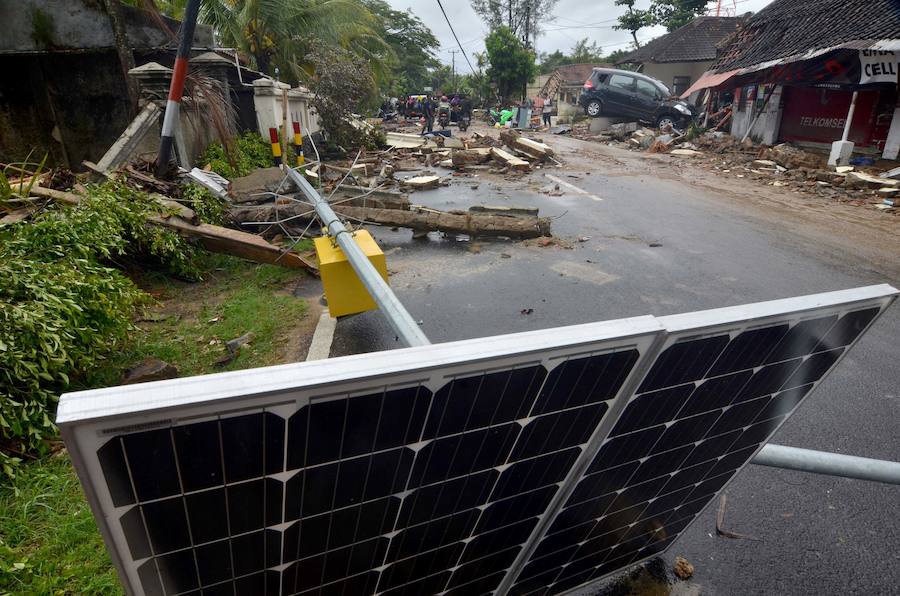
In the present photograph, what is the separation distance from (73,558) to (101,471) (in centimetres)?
216

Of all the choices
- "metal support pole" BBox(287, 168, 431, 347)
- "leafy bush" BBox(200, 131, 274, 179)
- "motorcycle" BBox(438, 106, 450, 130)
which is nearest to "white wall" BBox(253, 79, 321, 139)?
"leafy bush" BBox(200, 131, 274, 179)

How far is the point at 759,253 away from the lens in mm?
6809

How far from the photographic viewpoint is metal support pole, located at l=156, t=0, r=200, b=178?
6723 mm

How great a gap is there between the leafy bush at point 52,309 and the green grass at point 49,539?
0.50ft

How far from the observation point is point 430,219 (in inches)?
277

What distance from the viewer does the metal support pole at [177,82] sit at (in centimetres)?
672

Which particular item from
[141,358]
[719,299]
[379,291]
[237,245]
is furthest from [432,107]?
[379,291]

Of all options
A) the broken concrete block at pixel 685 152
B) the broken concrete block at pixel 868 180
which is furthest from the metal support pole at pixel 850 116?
the broken concrete block at pixel 685 152

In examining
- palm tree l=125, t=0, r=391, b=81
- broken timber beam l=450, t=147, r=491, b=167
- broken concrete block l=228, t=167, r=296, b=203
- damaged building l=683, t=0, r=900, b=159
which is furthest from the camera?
palm tree l=125, t=0, r=391, b=81

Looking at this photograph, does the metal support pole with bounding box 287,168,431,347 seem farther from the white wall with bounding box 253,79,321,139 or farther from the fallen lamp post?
the white wall with bounding box 253,79,321,139


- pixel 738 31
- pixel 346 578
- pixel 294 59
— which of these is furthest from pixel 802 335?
pixel 738 31

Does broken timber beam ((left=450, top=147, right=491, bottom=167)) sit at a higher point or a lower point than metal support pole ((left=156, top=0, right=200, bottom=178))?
lower

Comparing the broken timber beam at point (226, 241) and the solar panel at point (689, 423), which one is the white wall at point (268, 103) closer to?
the broken timber beam at point (226, 241)

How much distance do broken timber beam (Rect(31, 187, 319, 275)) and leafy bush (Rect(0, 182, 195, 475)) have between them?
1.61 feet
